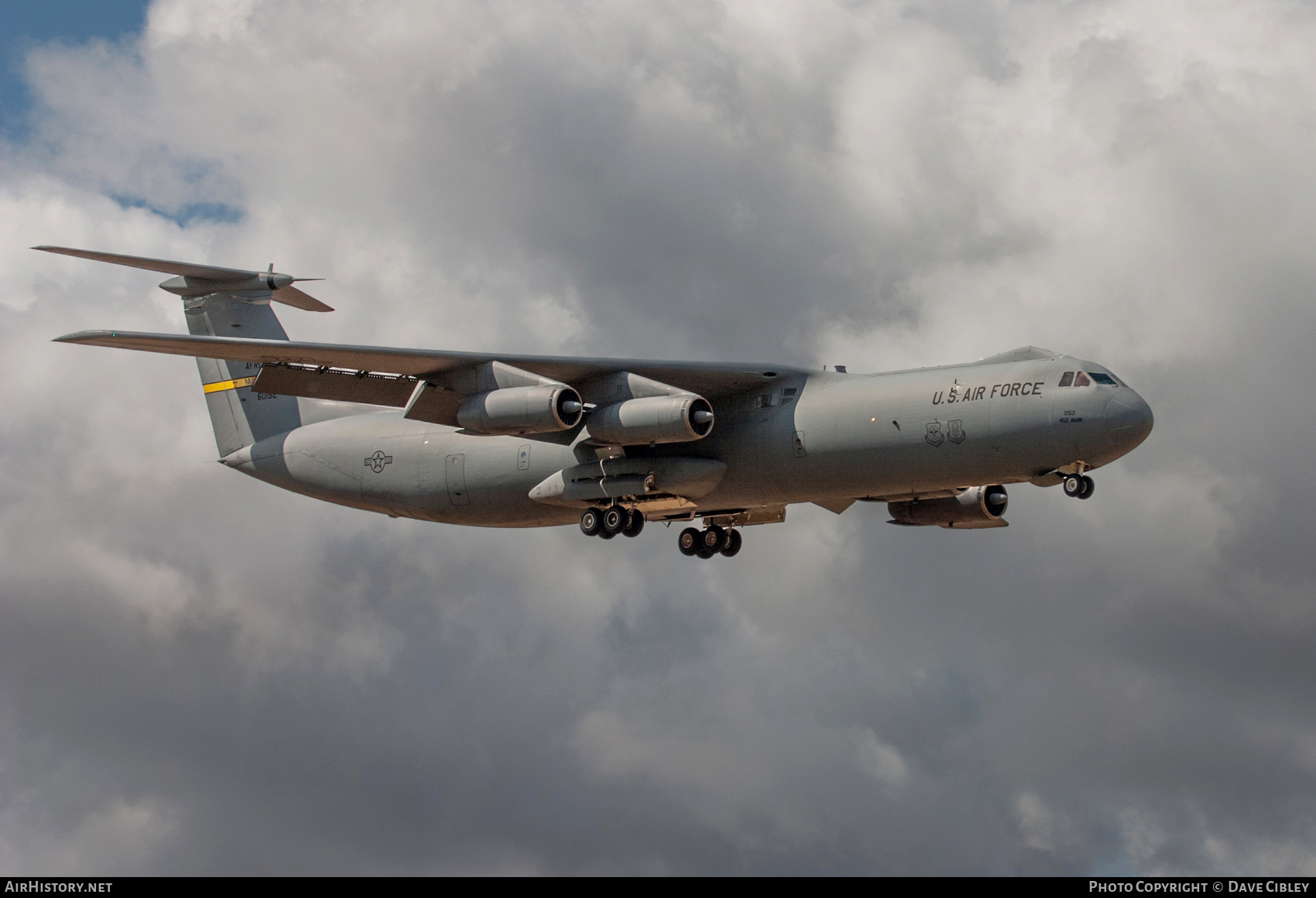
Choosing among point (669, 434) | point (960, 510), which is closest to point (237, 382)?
point (669, 434)

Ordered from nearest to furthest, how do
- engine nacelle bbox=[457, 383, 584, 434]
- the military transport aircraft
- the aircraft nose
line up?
1. the aircraft nose
2. the military transport aircraft
3. engine nacelle bbox=[457, 383, 584, 434]

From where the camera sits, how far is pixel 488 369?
25.4 meters

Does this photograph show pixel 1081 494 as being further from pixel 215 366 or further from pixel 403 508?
pixel 215 366

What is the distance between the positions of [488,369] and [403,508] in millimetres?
5249

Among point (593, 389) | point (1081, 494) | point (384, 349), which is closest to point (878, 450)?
point (1081, 494)

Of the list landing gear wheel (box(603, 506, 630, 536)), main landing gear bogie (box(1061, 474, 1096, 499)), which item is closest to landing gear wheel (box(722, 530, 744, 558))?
landing gear wheel (box(603, 506, 630, 536))

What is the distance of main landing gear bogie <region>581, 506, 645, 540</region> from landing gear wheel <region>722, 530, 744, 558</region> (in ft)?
12.1

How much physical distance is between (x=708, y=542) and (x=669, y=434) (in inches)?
227

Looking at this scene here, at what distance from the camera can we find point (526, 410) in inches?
947

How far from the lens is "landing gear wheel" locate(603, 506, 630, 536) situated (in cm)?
2608

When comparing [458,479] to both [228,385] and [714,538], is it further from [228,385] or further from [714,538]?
[228,385]

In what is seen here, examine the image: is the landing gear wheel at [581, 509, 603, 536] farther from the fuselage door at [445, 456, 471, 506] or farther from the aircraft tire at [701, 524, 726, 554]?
the aircraft tire at [701, 524, 726, 554]

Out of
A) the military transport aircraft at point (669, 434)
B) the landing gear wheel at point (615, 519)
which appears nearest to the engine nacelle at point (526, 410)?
the military transport aircraft at point (669, 434)

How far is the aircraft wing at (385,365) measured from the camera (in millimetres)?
24656
